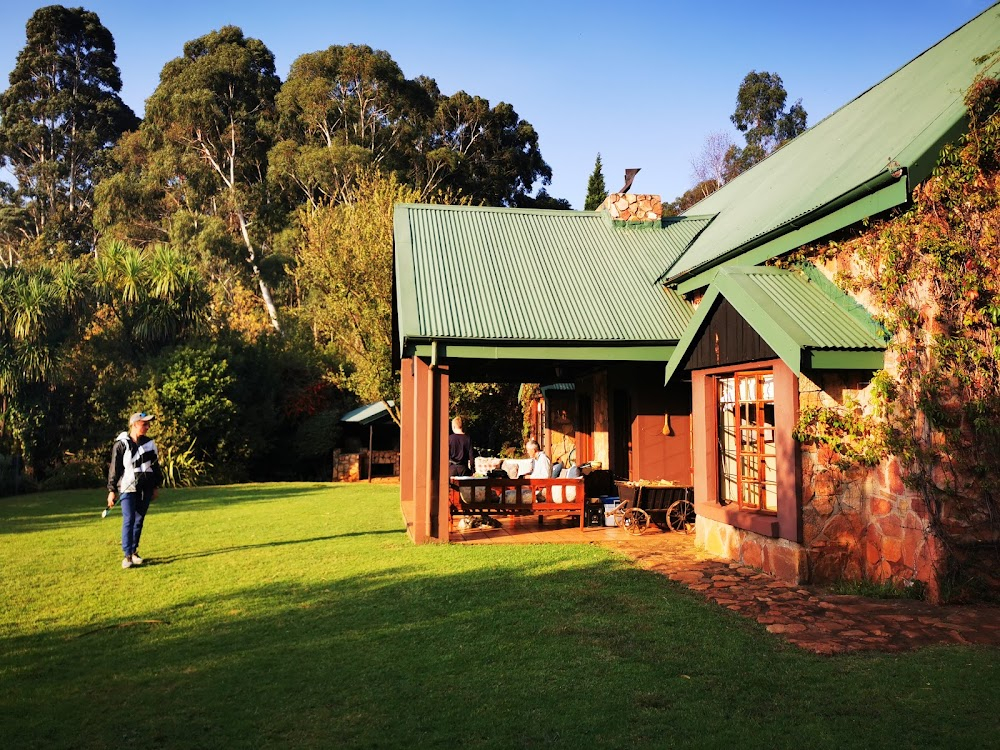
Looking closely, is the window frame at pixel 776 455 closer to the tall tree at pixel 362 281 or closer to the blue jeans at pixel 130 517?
the blue jeans at pixel 130 517

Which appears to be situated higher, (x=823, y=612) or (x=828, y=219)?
(x=828, y=219)

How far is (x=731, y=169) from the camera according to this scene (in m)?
43.0

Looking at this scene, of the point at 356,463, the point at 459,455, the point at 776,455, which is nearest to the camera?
the point at 776,455

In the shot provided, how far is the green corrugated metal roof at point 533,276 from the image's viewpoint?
10773 millimetres

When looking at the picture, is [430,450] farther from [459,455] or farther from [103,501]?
[103,501]

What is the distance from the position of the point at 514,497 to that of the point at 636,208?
5.56 metres

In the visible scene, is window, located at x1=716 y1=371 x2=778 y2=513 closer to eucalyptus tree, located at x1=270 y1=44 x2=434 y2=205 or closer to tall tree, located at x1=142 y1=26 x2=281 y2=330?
eucalyptus tree, located at x1=270 y1=44 x2=434 y2=205

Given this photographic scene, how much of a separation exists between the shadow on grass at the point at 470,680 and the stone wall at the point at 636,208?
8.17 metres

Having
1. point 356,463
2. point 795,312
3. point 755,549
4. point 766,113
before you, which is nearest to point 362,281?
point 356,463

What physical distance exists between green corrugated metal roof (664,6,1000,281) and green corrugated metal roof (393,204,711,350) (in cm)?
64

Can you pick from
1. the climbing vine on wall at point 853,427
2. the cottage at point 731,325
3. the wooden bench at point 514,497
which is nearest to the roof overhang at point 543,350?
the cottage at point 731,325

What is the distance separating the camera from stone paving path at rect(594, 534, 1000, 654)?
19.8 feet

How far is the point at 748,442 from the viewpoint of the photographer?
9.41 meters

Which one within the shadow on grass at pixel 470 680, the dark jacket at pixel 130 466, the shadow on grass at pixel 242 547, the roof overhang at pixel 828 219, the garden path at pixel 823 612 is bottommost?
the shadow on grass at pixel 470 680
